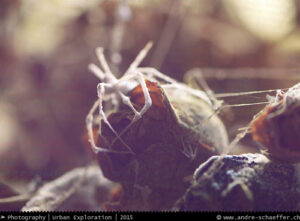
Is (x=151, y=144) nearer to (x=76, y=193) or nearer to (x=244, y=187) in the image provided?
(x=244, y=187)

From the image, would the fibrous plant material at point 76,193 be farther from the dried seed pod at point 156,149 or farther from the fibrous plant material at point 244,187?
the fibrous plant material at point 244,187

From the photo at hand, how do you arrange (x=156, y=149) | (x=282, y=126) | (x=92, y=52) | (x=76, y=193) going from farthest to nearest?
(x=92, y=52) < (x=76, y=193) < (x=156, y=149) < (x=282, y=126)

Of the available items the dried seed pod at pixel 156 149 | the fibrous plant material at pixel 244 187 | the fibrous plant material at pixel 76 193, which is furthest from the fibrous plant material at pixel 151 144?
the fibrous plant material at pixel 76 193

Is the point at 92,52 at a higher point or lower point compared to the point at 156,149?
higher

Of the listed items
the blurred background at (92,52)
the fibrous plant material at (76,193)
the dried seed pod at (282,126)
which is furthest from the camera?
the blurred background at (92,52)

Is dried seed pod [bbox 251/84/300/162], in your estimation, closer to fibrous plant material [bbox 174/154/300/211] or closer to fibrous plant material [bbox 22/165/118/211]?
fibrous plant material [bbox 174/154/300/211]

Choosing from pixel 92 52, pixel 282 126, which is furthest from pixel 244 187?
pixel 92 52

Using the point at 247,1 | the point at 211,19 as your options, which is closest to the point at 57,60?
the point at 211,19

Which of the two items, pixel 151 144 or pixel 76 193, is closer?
pixel 151 144
